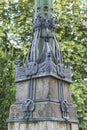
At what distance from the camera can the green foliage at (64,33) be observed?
459 inches

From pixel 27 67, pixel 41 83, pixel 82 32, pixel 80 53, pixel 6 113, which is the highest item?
pixel 82 32

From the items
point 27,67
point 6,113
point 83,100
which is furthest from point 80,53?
point 27,67

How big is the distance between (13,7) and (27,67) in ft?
29.4

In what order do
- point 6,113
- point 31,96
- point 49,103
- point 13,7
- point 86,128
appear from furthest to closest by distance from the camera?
1. point 13,7
2. point 86,128
3. point 6,113
4. point 31,96
5. point 49,103

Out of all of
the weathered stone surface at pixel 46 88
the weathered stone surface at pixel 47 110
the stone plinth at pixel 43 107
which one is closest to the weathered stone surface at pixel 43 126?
the stone plinth at pixel 43 107

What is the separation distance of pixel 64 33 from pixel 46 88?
8.67m

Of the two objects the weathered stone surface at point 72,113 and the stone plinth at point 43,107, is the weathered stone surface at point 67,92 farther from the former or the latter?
the weathered stone surface at point 72,113

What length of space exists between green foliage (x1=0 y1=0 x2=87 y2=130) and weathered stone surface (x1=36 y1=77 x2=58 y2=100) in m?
5.93

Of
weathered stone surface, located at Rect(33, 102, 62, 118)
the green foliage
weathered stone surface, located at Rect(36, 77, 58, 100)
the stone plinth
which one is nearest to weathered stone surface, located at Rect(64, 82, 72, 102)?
the stone plinth

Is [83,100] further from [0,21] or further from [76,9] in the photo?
[0,21]

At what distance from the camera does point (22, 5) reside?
13211 millimetres

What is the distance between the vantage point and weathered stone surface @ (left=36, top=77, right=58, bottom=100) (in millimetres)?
4590

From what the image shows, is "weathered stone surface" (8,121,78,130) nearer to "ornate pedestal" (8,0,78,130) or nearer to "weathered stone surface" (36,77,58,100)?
"ornate pedestal" (8,0,78,130)

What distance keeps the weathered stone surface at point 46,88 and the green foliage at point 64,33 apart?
5.93m
